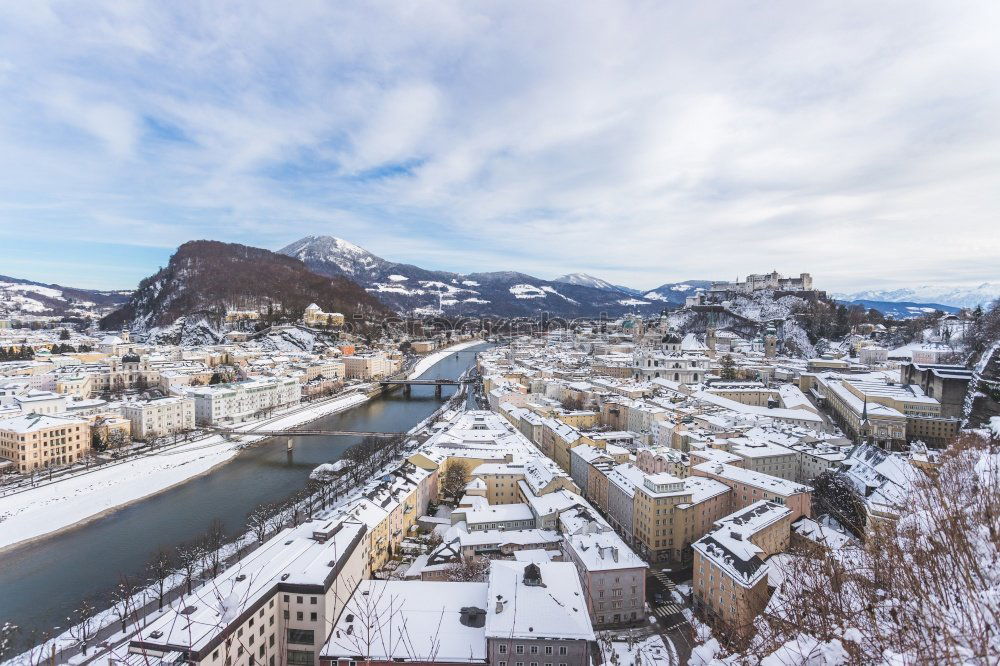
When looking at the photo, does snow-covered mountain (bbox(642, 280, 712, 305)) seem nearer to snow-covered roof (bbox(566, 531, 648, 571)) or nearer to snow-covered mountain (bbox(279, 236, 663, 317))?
snow-covered mountain (bbox(279, 236, 663, 317))

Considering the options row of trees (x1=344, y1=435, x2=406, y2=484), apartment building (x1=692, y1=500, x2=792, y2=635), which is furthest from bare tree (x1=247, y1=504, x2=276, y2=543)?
apartment building (x1=692, y1=500, x2=792, y2=635)

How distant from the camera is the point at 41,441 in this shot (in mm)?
12570

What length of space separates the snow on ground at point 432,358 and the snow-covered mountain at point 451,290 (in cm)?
3352

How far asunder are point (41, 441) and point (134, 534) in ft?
19.0

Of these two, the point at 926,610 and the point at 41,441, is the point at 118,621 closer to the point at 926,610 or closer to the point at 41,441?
the point at 926,610

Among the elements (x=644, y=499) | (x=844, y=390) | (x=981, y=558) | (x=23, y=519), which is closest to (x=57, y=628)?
(x=23, y=519)

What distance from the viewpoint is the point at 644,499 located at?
9062 millimetres

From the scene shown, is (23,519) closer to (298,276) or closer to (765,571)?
(765,571)

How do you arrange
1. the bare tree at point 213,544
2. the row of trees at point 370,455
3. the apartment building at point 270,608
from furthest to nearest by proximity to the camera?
1. the row of trees at point 370,455
2. the bare tree at point 213,544
3. the apartment building at point 270,608

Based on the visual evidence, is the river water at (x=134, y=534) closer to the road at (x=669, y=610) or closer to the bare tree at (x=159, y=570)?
the bare tree at (x=159, y=570)

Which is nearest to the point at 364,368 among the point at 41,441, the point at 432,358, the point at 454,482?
the point at 432,358

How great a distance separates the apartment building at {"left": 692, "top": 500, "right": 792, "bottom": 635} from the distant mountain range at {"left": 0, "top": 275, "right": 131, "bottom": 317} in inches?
2698

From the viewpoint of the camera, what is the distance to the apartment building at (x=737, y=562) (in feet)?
20.6

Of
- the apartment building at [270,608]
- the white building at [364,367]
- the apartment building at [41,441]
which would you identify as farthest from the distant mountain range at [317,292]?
the apartment building at [270,608]
